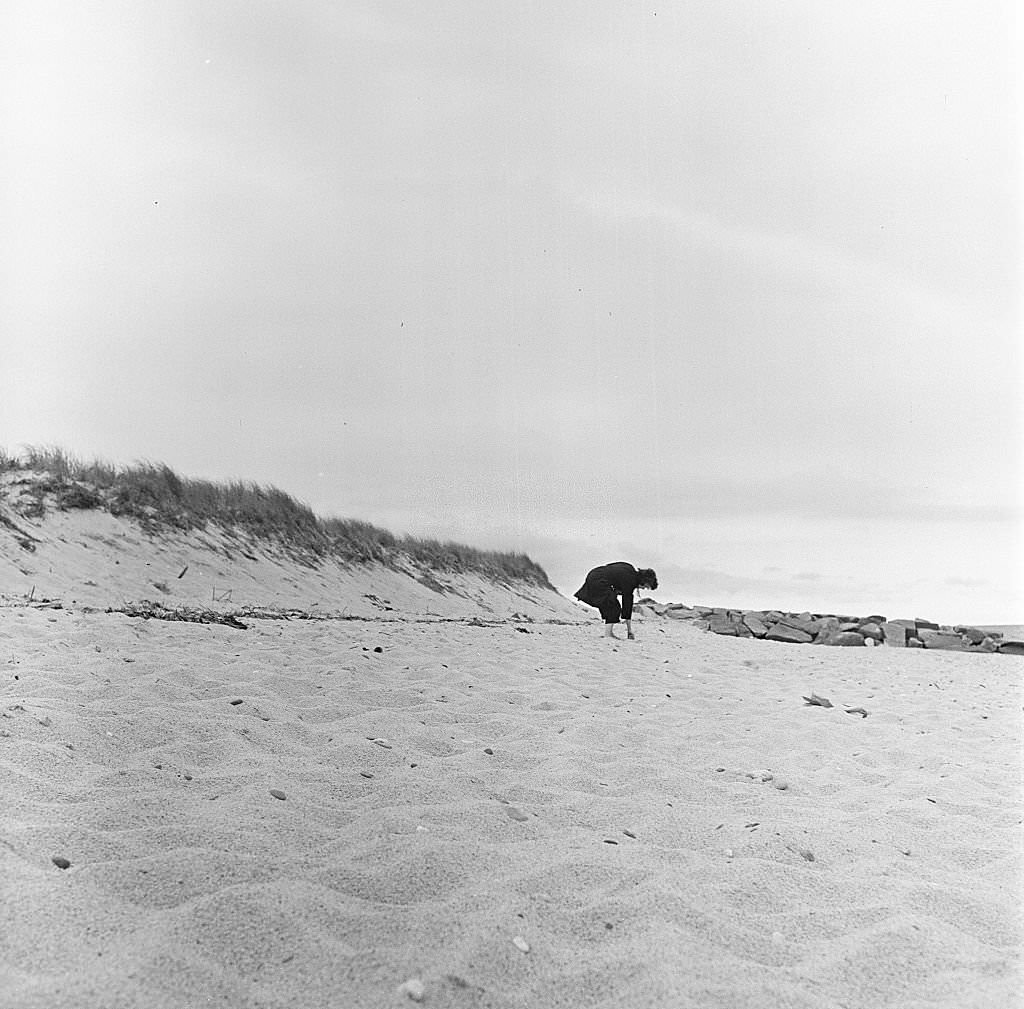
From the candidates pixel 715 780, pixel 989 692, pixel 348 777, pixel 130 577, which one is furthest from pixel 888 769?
pixel 130 577

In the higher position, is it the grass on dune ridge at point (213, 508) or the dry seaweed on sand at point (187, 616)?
the grass on dune ridge at point (213, 508)

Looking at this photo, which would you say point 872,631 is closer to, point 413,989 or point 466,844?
point 466,844

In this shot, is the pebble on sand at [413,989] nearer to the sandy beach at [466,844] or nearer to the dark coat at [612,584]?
the sandy beach at [466,844]

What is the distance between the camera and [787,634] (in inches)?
551

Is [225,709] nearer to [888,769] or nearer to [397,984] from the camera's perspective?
[397,984]

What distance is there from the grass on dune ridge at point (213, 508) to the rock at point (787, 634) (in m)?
5.59

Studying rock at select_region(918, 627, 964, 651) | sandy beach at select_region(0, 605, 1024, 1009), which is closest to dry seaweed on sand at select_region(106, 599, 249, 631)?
sandy beach at select_region(0, 605, 1024, 1009)

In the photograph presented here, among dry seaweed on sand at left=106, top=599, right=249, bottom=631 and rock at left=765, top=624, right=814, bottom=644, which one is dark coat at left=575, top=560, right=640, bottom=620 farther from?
rock at left=765, top=624, right=814, bottom=644

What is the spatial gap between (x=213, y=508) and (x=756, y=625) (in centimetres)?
860

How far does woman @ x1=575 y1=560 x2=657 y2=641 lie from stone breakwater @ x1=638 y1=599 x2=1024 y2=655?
4.56 metres

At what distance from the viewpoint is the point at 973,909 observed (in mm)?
2248

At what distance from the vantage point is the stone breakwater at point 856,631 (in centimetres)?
1322

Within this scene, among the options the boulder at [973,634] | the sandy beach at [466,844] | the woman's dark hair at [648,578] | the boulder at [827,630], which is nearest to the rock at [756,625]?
the boulder at [827,630]

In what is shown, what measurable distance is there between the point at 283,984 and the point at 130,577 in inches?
335
